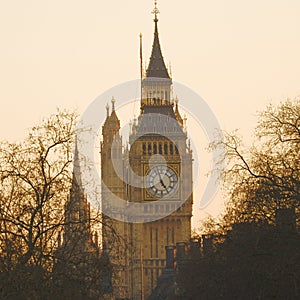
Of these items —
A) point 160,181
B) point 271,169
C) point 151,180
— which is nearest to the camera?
point 271,169

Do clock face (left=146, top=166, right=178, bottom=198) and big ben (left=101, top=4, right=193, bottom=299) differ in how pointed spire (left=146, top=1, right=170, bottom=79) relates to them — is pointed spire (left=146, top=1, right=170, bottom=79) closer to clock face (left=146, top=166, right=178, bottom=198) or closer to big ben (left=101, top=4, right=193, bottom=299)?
big ben (left=101, top=4, right=193, bottom=299)

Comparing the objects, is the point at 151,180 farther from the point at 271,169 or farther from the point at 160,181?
the point at 271,169

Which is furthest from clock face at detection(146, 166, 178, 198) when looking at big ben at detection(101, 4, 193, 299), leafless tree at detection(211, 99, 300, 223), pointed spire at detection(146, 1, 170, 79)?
leafless tree at detection(211, 99, 300, 223)

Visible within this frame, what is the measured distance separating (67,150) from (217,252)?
20.1 m

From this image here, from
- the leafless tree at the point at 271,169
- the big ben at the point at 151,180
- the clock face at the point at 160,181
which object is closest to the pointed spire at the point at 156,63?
the big ben at the point at 151,180

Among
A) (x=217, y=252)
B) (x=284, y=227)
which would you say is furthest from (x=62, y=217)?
(x=217, y=252)

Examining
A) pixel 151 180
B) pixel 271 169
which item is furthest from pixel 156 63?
pixel 271 169

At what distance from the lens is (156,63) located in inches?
7082

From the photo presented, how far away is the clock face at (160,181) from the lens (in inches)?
6698

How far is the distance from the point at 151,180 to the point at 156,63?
1469cm

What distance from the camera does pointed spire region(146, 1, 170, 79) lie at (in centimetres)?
17800

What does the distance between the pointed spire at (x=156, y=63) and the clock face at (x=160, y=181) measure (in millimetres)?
10741

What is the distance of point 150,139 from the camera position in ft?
568

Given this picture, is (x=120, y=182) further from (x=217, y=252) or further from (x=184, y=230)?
(x=217, y=252)
